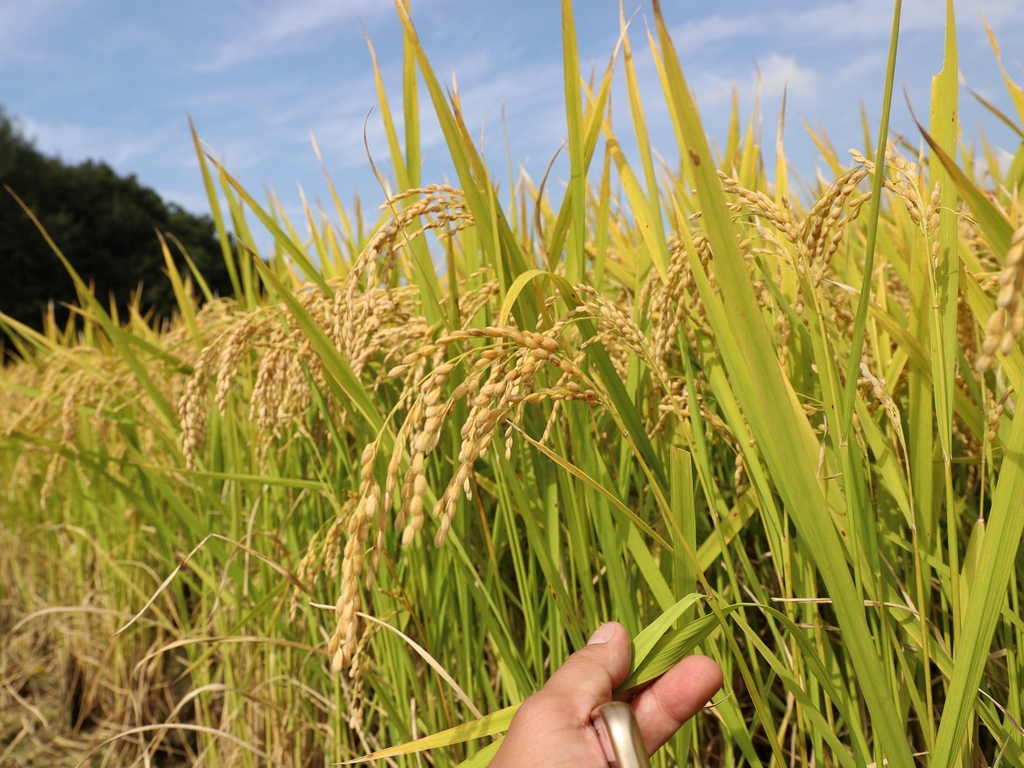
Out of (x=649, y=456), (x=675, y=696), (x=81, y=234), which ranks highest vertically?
(x=81, y=234)

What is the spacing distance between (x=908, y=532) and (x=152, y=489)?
2.14 m

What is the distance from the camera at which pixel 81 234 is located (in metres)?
21.0

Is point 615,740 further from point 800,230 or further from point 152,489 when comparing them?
point 152,489

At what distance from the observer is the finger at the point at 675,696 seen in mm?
683

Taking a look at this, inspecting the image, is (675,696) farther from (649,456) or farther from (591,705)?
(649,456)

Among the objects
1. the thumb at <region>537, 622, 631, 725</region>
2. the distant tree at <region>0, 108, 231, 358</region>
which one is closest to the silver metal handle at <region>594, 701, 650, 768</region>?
the thumb at <region>537, 622, 631, 725</region>

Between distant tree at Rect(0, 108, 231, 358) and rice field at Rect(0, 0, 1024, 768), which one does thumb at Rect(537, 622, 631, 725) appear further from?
distant tree at Rect(0, 108, 231, 358)

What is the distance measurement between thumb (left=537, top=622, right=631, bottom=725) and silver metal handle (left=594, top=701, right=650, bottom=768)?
5 cm

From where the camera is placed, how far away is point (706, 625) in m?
0.65

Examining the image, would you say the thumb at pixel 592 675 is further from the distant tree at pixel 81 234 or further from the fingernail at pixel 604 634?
the distant tree at pixel 81 234

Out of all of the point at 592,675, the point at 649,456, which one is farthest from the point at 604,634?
the point at 649,456

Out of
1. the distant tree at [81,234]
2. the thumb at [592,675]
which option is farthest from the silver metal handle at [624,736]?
the distant tree at [81,234]

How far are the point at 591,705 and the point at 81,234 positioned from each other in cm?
2459

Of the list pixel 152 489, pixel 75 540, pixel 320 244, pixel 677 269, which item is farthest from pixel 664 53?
pixel 75 540
